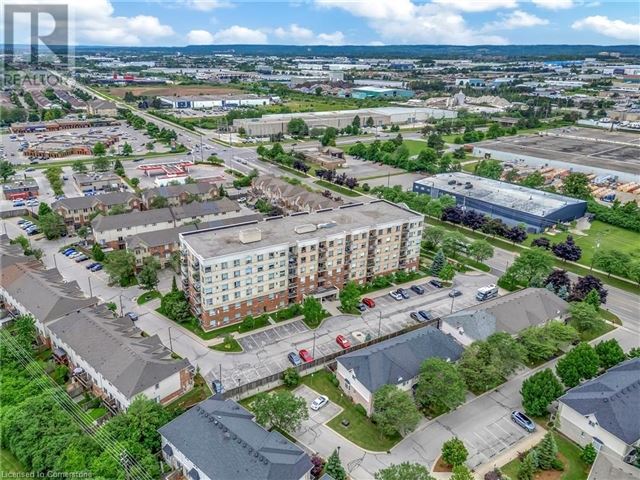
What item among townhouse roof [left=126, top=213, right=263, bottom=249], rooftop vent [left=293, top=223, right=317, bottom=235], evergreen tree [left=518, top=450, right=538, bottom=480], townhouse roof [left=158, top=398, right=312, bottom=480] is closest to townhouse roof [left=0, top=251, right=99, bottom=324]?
townhouse roof [left=126, top=213, right=263, bottom=249]

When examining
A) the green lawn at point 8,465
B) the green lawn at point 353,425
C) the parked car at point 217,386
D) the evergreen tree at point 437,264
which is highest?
the evergreen tree at point 437,264

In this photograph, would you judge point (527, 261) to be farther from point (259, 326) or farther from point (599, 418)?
point (259, 326)

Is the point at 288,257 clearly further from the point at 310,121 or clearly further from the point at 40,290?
the point at 310,121

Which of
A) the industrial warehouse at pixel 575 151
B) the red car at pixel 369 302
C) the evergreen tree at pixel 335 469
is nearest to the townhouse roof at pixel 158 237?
the red car at pixel 369 302

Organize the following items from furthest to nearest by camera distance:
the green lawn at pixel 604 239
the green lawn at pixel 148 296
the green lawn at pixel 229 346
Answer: the green lawn at pixel 604 239, the green lawn at pixel 148 296, the green lawn at pixel 229 346

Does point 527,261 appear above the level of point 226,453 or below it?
above

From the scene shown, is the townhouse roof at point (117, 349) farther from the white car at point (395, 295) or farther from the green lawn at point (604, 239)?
the green lawn at point (604, 239)

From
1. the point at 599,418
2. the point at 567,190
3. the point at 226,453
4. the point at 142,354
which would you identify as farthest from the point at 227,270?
the point at 567,190

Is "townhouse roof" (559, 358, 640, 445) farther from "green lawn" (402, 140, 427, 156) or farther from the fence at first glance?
"green lawn" (402, 140, 427, 156)
